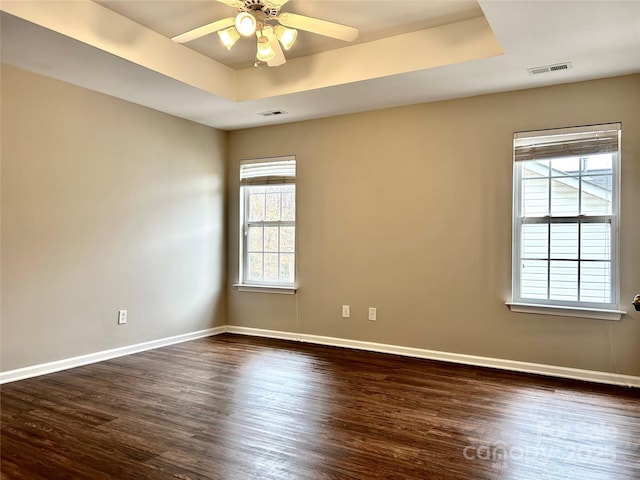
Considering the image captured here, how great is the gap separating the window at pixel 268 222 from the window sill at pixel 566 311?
234 centimetres

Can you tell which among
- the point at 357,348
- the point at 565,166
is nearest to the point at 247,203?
the point at 357,348

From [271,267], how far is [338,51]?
2.49m

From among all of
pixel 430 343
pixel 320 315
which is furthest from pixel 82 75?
pixel 430 343

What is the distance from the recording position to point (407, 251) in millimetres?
4336

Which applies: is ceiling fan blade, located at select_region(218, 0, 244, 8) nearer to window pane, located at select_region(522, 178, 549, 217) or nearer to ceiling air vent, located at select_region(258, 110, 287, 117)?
ceiling air vent, located at select_region(258, 110, 287, 117)

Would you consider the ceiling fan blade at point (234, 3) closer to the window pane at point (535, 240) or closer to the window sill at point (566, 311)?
the window pane at point (535, 240)

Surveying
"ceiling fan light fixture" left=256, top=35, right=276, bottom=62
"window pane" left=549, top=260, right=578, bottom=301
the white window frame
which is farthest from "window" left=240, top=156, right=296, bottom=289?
"window pane" left=549, top=260, right=578, bottom=301

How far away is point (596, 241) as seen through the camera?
A: 359cm

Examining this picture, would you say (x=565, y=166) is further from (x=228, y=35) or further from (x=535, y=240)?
(x=228, y=35)

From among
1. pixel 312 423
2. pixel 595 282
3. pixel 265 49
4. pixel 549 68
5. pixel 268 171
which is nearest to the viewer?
pixel 312 423

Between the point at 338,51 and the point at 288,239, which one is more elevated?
the point at 338,51

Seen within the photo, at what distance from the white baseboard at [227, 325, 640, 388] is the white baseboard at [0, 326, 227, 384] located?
2.27 ft

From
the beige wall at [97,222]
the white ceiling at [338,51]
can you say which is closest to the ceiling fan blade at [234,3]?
the white ceiling at [338,51]

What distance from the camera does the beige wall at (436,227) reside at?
3.55 meters
